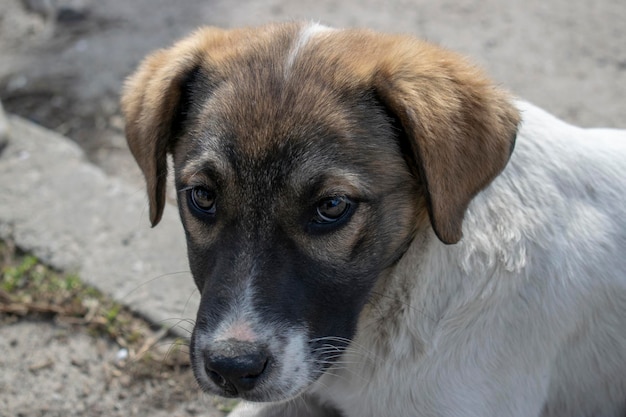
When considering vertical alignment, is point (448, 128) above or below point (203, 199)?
above

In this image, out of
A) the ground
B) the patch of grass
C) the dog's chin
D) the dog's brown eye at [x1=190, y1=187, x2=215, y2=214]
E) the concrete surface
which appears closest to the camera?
the dog's chin

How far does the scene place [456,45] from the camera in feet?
20.7

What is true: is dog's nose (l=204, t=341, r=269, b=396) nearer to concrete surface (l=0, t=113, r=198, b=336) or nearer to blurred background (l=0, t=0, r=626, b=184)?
concrete surface (l=0, t=113, r=198, b=336)

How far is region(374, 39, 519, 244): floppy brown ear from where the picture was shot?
2748 mm

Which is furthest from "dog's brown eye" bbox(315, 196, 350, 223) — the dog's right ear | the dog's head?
the dog's right ear

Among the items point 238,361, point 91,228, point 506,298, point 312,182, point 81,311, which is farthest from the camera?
→ point 91,228

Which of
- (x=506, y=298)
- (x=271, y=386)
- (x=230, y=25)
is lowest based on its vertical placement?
(x=230, y=25)

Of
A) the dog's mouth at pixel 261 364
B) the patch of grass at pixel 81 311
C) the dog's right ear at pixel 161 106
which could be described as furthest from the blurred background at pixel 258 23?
the dog's mouth at pixel 261 364

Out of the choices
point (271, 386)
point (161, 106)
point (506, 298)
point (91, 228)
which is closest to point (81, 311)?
point (91, 228)

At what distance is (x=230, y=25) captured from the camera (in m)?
6.64

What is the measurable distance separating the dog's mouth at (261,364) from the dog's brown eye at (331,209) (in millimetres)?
385

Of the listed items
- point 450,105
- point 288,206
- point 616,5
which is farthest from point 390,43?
point 616,5

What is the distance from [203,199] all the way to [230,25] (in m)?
4.02

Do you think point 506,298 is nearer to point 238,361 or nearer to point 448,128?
point 448,128
